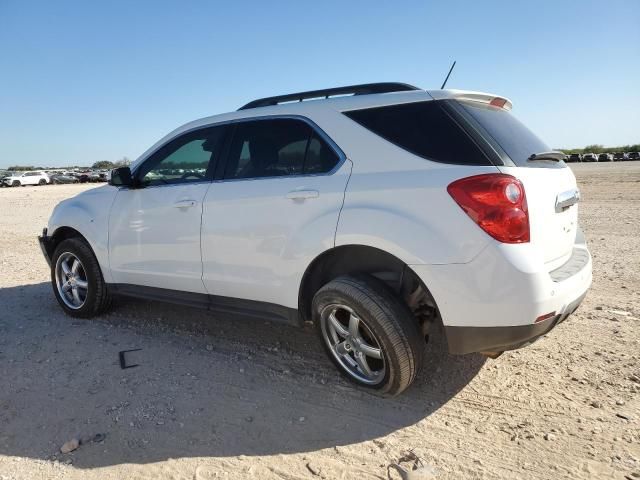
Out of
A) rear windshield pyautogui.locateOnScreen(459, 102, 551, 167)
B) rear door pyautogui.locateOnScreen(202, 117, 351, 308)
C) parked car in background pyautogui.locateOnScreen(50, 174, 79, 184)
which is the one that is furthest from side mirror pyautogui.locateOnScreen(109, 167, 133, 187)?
parked car in background pyautogui.locateOnScreen(50, 174, 79, 184)

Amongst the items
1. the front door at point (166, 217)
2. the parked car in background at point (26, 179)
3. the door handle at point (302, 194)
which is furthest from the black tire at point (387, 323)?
the parked car in background at point (26, 179)

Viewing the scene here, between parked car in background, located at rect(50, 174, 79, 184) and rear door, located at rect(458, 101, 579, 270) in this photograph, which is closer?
rear door, located at rect(458, 101, 579, 270)

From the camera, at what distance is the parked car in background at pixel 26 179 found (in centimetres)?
4559

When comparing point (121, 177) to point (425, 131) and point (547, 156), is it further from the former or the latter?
point (547, 156)

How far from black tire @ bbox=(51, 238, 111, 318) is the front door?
296 mm

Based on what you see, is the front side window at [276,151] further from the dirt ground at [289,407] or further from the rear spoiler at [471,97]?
the dirt ground at [289,407]

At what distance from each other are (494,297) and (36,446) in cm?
263

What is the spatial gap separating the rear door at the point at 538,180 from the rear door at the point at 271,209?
2.96ft

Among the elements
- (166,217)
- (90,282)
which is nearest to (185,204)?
(166,217)

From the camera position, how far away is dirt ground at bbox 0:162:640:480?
253 centimetres

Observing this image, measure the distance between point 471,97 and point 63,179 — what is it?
5600 centimetres

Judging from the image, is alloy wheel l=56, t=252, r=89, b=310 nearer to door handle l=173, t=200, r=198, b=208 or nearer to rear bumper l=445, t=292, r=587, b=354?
door handle l=173, t=200, r=198, b=208

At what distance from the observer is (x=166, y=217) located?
4.01 meters

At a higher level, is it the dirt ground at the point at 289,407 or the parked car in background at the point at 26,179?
the parked car in background at the point at 26,179
